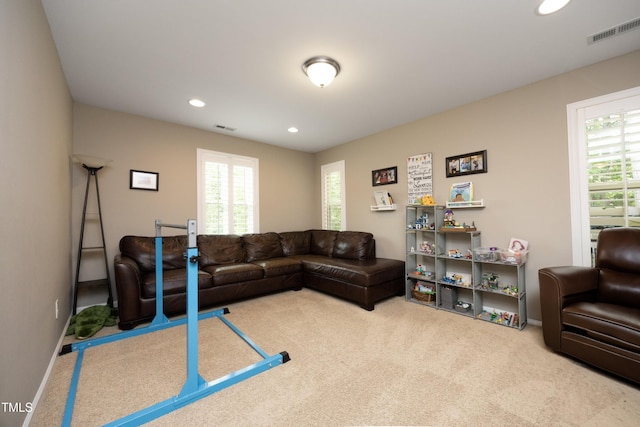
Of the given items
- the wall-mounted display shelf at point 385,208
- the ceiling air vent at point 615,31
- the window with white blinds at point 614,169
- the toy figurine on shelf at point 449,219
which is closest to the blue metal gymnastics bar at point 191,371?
the toy figurine on shelf at point 449,219

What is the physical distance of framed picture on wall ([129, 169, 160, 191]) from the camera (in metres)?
3.54

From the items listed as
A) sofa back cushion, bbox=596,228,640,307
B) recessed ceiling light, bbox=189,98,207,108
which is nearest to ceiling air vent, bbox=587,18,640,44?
sofa back cushion, bbox=596,228,640,307

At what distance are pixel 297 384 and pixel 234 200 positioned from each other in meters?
3.33

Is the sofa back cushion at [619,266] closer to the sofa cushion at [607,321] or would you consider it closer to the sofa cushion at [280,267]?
the sofa cushion at [607,321]

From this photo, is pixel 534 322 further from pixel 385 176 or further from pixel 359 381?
pixel 385 176

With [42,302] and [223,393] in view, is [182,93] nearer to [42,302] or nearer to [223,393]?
[42,302]

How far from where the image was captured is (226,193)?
4.40 metres

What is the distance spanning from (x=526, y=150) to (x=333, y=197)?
3.18m

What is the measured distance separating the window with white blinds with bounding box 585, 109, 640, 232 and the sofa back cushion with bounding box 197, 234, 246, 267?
4.34 m

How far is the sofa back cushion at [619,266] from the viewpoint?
2.05 metres

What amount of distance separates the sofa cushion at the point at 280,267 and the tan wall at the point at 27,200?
215 cm

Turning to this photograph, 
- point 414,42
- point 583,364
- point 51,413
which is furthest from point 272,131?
point 583,364

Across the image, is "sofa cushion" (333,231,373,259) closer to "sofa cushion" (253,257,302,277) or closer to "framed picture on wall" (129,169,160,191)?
"sofa cushion" (253,257,302,277)

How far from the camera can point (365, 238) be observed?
4207 millimetres
